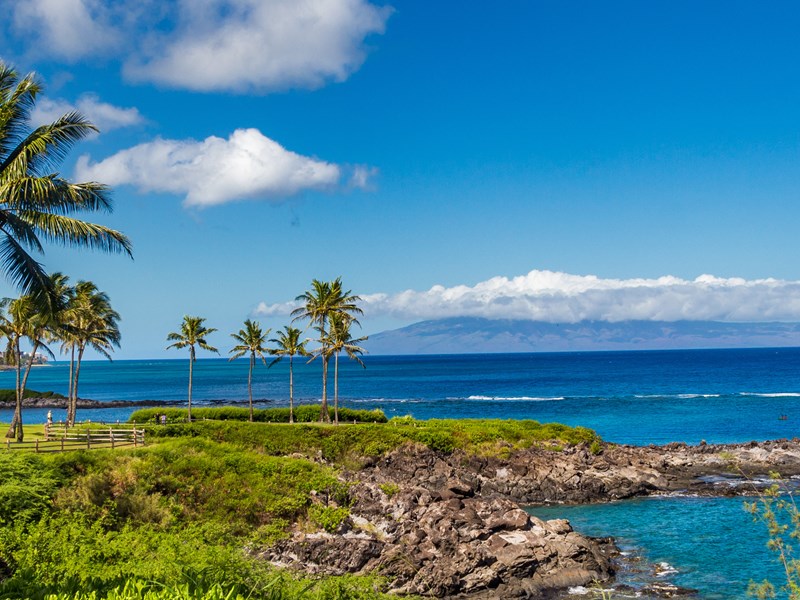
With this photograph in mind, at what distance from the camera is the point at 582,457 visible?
5406cm

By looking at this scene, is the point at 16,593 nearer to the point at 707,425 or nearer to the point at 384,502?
the point at 384,502

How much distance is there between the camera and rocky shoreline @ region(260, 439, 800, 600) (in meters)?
29.2

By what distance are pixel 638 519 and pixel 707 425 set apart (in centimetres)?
5372

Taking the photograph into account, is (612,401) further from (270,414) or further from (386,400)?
(270,414)

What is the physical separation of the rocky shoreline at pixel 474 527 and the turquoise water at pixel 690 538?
1.66 metres

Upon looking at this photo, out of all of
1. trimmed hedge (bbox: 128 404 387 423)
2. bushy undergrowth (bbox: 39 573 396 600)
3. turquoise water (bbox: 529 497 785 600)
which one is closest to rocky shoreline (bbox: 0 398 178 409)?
trimmed hedge (bbox: 128 404 387 423)

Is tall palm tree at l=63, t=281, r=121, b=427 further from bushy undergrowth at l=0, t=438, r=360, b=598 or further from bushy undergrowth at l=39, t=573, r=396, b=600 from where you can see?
bushy undergrowth at l=39, t=573, r=396, b=600

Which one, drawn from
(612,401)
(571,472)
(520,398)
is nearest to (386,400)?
(520,398)

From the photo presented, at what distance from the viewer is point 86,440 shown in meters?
43.5

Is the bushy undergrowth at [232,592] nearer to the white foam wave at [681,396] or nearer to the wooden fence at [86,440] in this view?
the wooden fence at [86,440]

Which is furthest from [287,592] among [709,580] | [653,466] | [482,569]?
[653,466]

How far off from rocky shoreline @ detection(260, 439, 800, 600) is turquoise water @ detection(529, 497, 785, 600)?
5.45 ft

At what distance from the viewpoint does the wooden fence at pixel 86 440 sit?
41375 millimetres

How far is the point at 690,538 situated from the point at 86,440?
37.4m
